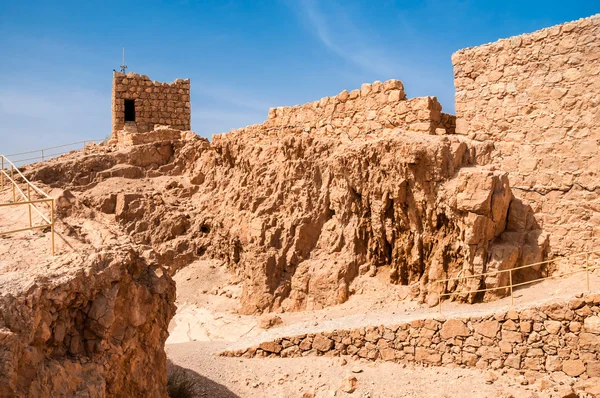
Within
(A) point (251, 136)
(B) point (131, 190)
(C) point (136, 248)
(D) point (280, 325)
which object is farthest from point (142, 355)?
(B) point (131, 190)

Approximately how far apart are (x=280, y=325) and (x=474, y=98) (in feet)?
24.1

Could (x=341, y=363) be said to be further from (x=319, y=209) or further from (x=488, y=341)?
(x=319, y=209)

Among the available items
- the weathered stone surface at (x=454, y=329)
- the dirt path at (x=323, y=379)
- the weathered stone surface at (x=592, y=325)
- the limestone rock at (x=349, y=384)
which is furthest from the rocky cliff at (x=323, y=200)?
the limestone rock at (x=349, y=384)

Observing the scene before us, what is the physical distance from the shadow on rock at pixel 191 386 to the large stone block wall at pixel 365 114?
7506mm

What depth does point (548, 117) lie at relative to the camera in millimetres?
12328

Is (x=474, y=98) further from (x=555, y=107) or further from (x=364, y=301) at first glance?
(x=364, y=301)

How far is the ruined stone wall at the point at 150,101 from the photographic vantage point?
75.7ft

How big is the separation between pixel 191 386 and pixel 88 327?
14.8 feet

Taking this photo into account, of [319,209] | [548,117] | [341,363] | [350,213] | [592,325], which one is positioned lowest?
[341,363]

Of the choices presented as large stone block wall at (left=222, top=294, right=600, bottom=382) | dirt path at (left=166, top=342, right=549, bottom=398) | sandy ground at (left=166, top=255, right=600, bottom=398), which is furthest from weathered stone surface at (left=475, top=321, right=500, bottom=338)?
dirt path at (left=166, top=342, right=549, bottom=398)

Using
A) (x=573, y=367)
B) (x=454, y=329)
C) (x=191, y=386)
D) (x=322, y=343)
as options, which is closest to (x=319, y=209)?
(x=322, y=343)

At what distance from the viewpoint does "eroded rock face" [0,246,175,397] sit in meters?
5.21

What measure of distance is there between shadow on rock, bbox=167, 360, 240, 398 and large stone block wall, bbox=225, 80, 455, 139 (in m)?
7.51

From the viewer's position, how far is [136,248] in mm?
7133
